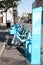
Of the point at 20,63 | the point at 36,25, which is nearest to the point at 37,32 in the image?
the point at 36,25

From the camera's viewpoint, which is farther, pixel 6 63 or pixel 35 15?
pixel 6 63

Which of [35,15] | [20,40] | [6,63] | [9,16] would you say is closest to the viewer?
[35,15]

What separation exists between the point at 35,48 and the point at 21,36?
24.4 ft

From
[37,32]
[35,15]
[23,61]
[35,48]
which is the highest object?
[35,15]

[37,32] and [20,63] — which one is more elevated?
[37,32]

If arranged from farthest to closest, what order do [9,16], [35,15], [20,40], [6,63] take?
[9,16] < [20,40] < [6,63] < [35,15]

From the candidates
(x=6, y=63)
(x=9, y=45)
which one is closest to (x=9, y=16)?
(x=9, y=45)

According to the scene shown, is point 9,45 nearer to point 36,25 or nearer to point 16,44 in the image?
point 16,44

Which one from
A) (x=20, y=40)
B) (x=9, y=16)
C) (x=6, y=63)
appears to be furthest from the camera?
(x=9, y=16)

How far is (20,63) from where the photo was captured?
9578 millimetres

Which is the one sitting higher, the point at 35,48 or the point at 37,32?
the point at 37,32

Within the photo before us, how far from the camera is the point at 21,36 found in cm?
1471

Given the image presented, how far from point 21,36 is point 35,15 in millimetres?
7699

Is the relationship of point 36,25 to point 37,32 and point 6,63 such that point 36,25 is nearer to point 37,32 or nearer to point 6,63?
point 37,32
